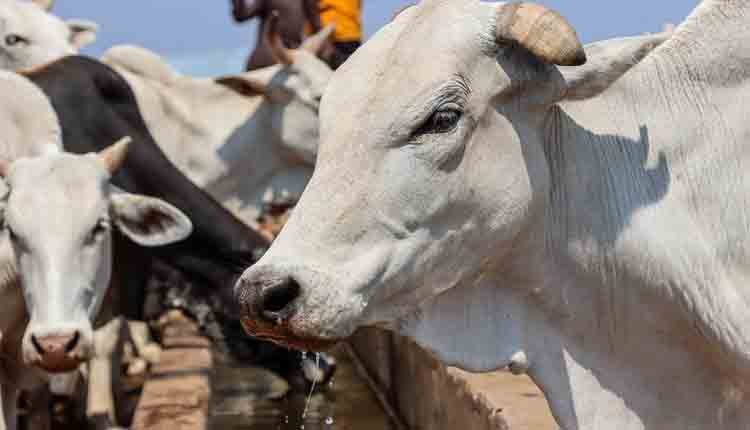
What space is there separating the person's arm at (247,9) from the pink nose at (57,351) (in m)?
4.87

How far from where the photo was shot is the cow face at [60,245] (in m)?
4.71

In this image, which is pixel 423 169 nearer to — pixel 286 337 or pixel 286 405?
pixel 286 337

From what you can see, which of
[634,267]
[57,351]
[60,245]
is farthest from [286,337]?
[60,245]

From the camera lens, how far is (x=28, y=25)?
348 inches

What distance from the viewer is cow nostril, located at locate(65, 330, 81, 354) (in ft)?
15.3

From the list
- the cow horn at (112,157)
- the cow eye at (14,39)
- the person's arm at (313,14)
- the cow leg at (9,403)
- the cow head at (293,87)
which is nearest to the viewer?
the cow leg at (9,403)

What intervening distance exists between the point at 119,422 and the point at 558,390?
4521 mm

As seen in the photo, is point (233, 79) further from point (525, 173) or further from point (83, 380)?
point (525, 173)

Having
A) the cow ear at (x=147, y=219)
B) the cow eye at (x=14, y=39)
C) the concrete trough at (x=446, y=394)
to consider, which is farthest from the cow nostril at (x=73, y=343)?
the cow eye at (x=14, y=39)

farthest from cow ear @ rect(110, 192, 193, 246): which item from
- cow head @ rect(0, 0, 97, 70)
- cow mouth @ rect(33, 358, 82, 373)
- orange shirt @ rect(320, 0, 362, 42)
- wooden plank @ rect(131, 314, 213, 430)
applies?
orange shirt @ rect(320, 0, 362, 42)

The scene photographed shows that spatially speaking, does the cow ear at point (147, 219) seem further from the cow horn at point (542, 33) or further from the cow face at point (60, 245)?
the cow horn at point (542, 33)

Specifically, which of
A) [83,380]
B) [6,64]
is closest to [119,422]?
[83,380]

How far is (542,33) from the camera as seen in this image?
251cm

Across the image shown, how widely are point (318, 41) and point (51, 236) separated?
14.7 feet
